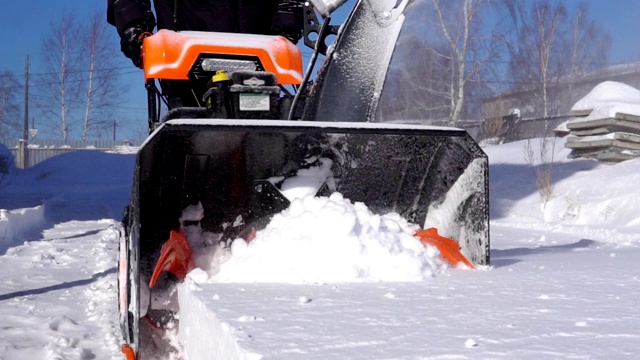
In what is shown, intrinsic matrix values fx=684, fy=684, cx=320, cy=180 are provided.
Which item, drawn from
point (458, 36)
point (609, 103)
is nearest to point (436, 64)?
point (458, 36)

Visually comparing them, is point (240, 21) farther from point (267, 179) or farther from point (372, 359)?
point (372, 359)

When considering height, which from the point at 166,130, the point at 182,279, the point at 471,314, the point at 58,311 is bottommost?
the point at 58,311

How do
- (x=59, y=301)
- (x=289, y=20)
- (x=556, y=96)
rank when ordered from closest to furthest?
(x=289, y=20), (x=59, y=301), (x=556, y=96)

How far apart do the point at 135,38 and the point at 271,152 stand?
108cm

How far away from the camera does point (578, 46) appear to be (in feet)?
105

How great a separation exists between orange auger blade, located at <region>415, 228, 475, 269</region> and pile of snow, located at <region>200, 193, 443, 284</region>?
0.24 meters

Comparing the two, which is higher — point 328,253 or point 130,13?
point 130,13

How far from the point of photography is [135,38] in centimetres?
345

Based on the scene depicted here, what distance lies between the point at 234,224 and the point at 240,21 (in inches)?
55.5

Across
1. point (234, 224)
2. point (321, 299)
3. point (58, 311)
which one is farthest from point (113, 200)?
point (321, 299)

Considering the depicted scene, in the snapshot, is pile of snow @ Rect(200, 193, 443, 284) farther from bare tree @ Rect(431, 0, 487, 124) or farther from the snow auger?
bare tree @ Rect(431, 0, 487, 124)

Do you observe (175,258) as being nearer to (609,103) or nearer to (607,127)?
(607,127)

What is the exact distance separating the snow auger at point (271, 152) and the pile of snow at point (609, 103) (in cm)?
1204

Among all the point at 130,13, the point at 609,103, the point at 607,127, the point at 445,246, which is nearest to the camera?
the point at 445,246
